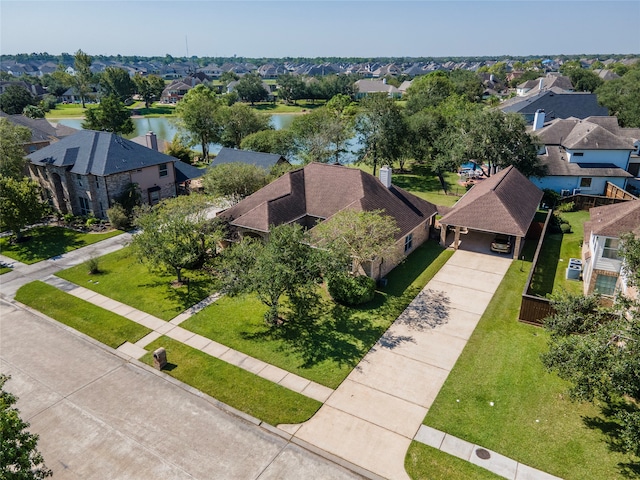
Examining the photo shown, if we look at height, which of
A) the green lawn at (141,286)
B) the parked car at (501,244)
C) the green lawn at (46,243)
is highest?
the parked car at (501,244)

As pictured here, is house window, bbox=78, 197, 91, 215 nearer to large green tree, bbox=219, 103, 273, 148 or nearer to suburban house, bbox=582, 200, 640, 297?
large green tree, bbox=219, 103, 273, 148

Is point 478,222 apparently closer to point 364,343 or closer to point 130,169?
point 364,343

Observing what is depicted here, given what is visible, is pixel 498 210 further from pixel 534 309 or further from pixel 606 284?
pixel 534 309

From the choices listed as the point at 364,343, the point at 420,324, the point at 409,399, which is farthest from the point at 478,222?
the point at 409,399

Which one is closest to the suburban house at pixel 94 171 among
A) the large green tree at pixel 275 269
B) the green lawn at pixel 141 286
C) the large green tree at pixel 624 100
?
the green lawn at pixel 141 286

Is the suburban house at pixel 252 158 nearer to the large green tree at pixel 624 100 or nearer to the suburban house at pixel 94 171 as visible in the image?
the suburban house at pixel 94 171

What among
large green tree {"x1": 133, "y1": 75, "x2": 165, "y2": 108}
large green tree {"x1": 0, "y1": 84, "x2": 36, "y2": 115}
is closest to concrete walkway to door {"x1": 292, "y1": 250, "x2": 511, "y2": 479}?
large green tree {"x1": 0, "y1": 84, "x2": 36, "y2": 115}

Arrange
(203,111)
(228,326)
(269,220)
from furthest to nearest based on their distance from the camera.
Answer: (203,111) → (269,220) → (228,326)

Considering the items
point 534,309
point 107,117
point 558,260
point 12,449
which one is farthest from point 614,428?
point 107,117
